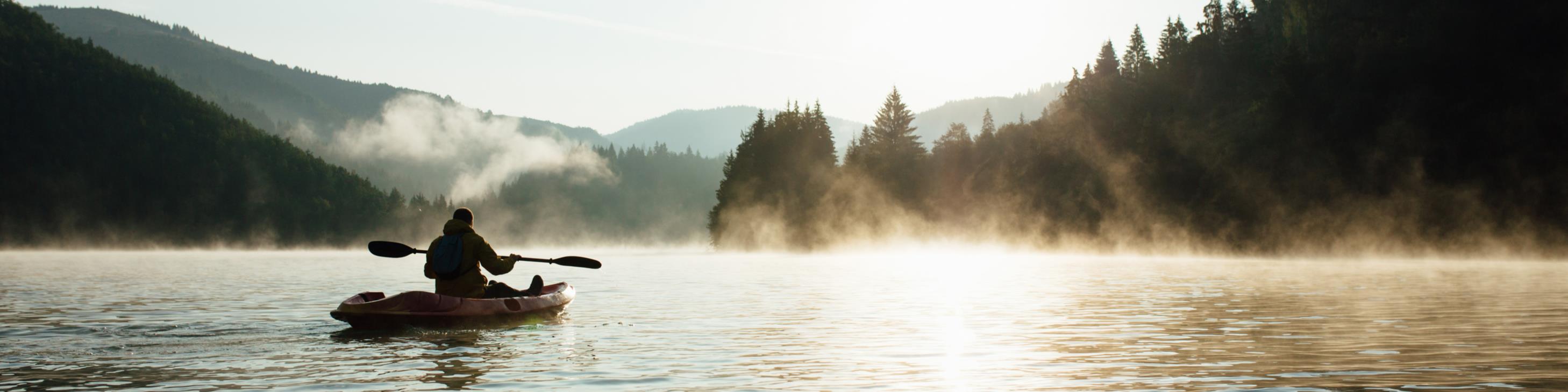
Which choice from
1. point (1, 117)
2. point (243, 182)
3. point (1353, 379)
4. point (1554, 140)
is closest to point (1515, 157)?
point (1554, 140)

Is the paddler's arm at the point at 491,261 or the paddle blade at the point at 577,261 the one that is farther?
the paddle blade at the point at 577,261

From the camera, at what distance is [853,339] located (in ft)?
57.7

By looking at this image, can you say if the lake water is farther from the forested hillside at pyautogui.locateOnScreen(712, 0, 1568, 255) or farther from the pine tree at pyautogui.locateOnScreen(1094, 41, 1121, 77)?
→ the pine tree at pyautogui.locateOnScreen(1094, 41, 1121, 77)

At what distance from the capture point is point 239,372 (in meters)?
13.1

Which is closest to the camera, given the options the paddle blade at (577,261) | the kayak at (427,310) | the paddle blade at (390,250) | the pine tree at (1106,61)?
the kayak at (427,310)

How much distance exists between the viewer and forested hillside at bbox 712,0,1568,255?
54031 millimetres

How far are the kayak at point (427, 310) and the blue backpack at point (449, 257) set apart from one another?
2.53 feet

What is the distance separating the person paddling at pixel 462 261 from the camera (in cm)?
2050

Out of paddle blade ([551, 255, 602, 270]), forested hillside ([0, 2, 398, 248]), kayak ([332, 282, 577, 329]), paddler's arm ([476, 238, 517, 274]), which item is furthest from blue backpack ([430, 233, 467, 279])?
forested hillside ([0, 2, 398, 248])

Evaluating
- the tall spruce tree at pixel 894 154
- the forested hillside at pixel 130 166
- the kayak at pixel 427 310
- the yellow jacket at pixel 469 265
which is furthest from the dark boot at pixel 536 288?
the forested hillside at pixel 130 166

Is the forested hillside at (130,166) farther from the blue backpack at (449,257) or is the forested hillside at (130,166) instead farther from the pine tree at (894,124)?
the blue backpack at (449,257)

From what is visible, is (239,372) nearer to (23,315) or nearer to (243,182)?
(23,315)

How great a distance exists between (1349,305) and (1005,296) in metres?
7.91

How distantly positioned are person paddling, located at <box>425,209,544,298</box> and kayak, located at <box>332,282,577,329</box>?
25.5 inches
